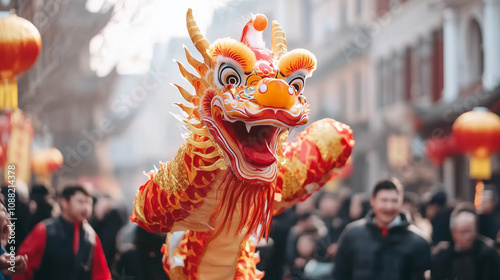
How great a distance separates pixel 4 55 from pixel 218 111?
273 centimetres

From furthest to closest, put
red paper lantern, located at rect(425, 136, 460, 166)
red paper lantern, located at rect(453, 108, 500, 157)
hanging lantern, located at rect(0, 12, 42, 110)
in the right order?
red paper lantern, located at rect(425, 136, 460, 166), red paper lantern, located at rect(453, 108, 500, 157), hanging lantern, located at rect(0, 12, 42, 110)

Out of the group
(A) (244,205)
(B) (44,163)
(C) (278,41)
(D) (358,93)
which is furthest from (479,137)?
(D) (358,93)

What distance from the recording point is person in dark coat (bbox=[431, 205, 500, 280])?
6121 millimetres

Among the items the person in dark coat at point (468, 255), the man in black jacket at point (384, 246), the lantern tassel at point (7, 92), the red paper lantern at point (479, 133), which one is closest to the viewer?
the man in black jacket at point (384, 246)

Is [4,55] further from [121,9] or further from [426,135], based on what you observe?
[426,135]

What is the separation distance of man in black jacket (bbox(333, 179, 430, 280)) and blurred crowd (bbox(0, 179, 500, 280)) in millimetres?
51

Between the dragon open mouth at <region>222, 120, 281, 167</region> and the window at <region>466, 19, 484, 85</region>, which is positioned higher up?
the window at <region>466, 19, 484, 85</region>

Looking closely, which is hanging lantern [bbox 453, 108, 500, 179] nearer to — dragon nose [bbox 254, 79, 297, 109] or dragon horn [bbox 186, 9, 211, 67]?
dragon horn [bbox 186, 9, 211, 67]

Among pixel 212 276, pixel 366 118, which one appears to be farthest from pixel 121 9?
pixel 366 118

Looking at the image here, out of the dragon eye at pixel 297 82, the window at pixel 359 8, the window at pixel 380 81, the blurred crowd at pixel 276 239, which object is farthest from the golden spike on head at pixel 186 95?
the window at pixel 359 8

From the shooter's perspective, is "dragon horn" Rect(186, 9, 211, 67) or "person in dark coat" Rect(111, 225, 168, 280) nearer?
"dragon horn" Rect(186, 9, 211, 67)

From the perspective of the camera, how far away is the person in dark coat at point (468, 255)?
20.1 feet

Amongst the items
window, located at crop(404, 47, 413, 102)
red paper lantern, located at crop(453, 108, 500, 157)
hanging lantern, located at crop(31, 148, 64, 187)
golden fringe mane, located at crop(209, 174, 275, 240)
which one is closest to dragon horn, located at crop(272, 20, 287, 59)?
golden fringe mane, located at crop(209, 174, 275, 240)

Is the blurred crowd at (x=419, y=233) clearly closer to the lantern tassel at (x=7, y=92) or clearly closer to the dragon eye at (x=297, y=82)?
the dragon eye at (x=297, y=82)
